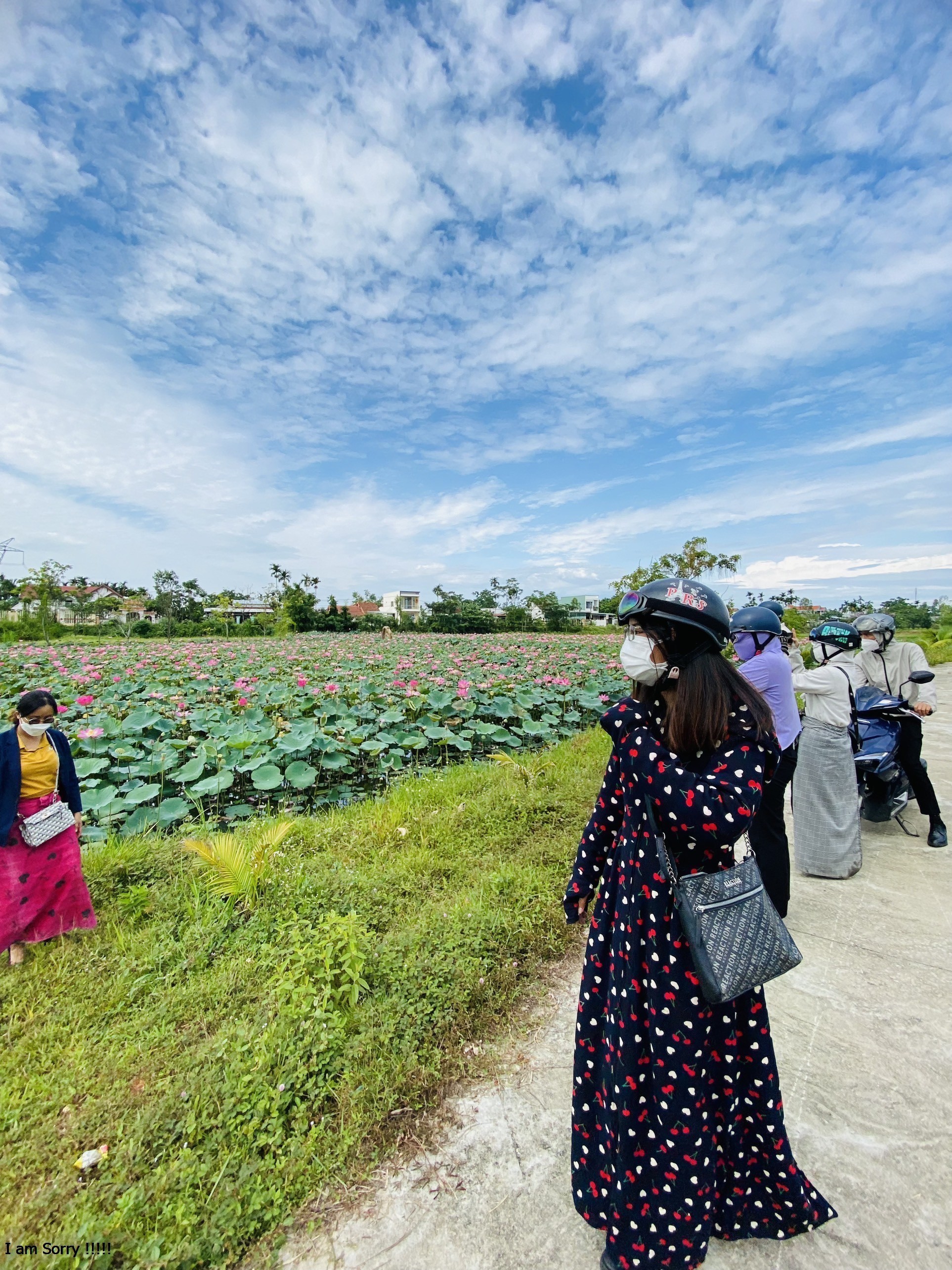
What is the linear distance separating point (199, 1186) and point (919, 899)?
11.9 feet

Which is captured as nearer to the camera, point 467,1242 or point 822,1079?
point 467,1242

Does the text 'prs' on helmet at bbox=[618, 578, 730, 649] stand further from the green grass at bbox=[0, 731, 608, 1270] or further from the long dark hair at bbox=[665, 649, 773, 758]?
the green grass at bbox=[0, 731, 608, 1270]

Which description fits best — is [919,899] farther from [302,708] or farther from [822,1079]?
[302,708]

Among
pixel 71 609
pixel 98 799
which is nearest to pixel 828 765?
pixel 98 799

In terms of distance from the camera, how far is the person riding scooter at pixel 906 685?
379 cm

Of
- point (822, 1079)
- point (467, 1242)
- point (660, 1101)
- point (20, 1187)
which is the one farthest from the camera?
point (822, 1079)

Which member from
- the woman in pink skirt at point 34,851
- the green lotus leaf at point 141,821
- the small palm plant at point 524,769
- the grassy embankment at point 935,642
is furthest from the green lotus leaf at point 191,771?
the grassy embankment at point 935,642

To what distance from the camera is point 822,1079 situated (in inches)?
76.5

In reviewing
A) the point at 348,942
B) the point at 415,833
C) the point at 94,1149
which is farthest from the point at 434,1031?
the point at 415,833

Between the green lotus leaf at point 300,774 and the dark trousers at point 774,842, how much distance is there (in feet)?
11.3

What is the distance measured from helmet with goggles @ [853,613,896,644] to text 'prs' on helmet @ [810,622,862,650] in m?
0.70

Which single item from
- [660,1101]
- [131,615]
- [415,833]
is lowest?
[415,833]

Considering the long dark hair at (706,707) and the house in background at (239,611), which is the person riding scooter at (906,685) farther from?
the house in background at (239,611)

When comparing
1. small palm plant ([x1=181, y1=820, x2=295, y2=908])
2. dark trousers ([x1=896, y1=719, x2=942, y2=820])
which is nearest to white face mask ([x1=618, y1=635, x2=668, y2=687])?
small palm plant ([x1=181, y1=820, x2=295, y2=908])
